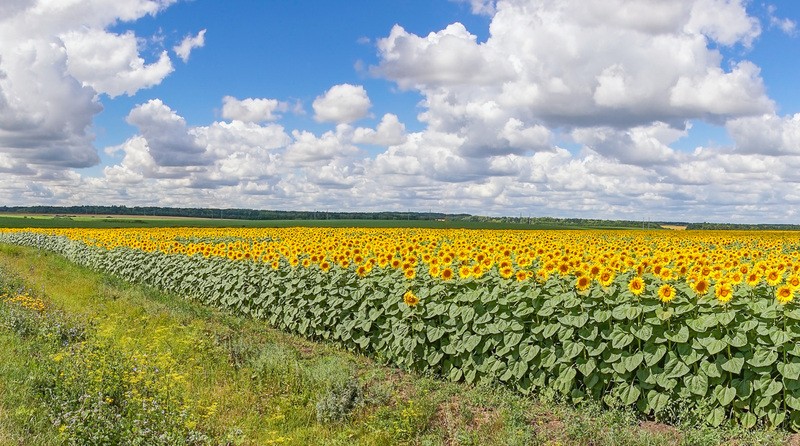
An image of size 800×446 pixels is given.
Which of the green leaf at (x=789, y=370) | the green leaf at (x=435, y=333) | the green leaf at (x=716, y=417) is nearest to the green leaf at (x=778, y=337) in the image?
the green leaf at (x=789, y=370)

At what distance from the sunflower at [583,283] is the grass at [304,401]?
53.5 inches

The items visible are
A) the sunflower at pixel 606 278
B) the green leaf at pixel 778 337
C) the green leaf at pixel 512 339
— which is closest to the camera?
the green leaf at pixel 778 337

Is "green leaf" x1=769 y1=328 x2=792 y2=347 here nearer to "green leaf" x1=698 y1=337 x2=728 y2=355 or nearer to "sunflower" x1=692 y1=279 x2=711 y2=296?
"green leaf" x1=698 y1=337 x2=728 y2=355

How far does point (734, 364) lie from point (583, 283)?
1.81m

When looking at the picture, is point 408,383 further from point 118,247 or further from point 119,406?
point 118,247

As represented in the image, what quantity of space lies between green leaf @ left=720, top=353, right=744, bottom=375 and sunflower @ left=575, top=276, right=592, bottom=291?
168cm

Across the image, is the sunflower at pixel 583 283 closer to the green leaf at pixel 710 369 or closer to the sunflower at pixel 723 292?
the sunflower at pixel 723 292

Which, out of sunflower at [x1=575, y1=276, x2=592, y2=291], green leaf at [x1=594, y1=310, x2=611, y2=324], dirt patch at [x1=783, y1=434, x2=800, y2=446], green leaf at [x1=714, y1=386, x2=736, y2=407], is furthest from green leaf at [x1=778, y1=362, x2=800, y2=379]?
sunflower at [x1=575, y1=276, x2=592, y2=291]

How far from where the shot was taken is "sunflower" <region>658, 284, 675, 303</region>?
7.10 metres

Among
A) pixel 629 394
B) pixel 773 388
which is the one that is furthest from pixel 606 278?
pixel 773 388

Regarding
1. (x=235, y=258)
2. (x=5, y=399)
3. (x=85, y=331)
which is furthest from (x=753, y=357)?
(x=235, y=258)

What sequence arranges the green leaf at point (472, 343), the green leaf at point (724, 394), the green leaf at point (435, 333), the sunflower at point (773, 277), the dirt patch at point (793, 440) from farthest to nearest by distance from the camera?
the green leaf at point (435, 333), the green leaf at point (472, 343), the sunflower at point (773, 277), the green leaf at point (724, 394), the dirt patch at point (793, 440)

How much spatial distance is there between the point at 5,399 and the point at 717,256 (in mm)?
11087

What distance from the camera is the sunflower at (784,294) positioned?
6.66 m
